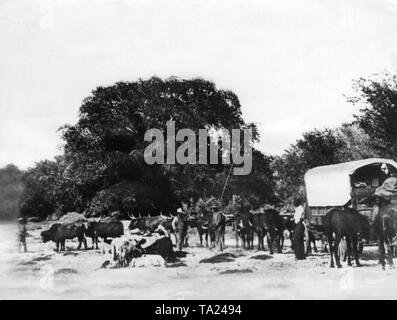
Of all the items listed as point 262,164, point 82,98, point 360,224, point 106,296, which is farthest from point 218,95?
point 106,296

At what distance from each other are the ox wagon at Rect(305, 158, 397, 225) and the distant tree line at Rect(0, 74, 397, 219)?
0.30 m

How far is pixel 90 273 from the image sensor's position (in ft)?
37.5

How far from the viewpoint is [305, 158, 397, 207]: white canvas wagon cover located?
12273mm

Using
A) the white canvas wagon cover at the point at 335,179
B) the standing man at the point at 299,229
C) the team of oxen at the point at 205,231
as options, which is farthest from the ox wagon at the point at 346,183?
the team of oxen at the point at 205,231

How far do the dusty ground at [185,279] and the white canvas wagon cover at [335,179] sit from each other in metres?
1.51

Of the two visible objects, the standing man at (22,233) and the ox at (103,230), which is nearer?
the standing man at (22,233)

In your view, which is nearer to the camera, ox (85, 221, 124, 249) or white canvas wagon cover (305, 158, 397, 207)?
white canvas wagon cover (305, 158, 397, 207)

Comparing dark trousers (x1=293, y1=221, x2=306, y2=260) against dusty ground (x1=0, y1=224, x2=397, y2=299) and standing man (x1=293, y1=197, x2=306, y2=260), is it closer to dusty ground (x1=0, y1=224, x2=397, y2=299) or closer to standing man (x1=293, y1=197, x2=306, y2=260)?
standing man (x1=293, y1=197, x2=306, y2=260)

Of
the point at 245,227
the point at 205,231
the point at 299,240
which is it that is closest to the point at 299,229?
the point at 299,240

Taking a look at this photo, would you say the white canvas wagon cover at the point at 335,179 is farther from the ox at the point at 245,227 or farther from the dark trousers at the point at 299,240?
the ox at the point at 245,227

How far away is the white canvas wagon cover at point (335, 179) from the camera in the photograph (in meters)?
12.3

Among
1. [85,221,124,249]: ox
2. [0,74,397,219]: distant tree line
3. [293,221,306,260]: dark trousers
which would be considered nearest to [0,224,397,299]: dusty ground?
[293,221,306,260]: dark trousers

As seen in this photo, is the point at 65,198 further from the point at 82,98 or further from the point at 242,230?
the point at 242,230

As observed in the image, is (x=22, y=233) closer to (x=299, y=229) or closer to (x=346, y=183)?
(x=299, y=229)
